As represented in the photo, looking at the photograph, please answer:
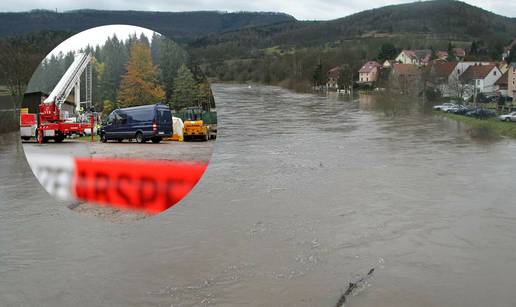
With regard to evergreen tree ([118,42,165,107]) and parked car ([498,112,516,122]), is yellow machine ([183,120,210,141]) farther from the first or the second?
parked car ([498,112,516,122])

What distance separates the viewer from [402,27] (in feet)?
194

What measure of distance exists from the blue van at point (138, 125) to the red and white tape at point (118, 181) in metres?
0.06

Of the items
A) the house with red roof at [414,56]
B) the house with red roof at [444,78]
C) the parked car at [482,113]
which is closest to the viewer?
the parked car at [482,113]

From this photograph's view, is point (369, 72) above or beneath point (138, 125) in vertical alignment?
above

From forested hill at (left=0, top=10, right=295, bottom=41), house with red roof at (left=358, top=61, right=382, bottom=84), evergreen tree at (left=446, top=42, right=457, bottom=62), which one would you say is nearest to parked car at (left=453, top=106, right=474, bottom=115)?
evergreen tree at (left=446, top=42, right=457, bottom=62)

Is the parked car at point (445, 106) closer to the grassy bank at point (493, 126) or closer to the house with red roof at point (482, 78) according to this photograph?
the house with red roof at point (482, 78)

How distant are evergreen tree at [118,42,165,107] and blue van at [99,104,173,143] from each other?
2 centimetres

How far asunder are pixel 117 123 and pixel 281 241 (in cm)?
566

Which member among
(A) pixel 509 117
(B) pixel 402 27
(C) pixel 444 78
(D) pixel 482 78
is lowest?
(A) pixel 509 117

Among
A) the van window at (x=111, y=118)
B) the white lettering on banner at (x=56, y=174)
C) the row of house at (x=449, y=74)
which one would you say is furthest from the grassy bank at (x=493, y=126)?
the white lettering on banner at (x=56, y=174)

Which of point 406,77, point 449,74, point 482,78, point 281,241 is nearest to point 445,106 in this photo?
point 482,78

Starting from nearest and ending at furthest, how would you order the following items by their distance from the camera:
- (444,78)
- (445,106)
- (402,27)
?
(445,106)
(444,78)
(402,27)

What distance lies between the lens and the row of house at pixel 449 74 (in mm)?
29875

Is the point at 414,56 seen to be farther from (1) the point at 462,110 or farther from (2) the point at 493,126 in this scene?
(2) the point at 493,126
